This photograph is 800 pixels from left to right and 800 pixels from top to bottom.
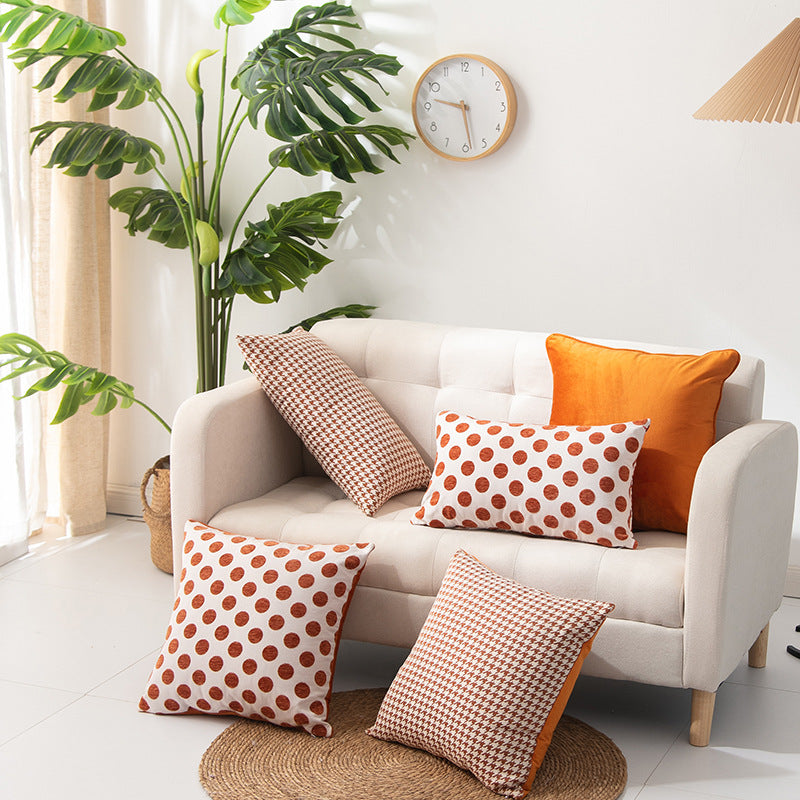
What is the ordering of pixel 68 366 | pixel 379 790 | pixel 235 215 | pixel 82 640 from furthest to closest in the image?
1. pixel 235 215
2. pixel 68 366
3. pixel 82 640
4. pixel 379 790

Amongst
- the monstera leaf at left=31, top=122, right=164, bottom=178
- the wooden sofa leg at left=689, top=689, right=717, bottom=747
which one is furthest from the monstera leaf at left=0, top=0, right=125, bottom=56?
the wooden sofa leg at left=689, top=689, right=717, bottom=747

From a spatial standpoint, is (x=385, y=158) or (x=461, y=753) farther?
(x=385, y=158)

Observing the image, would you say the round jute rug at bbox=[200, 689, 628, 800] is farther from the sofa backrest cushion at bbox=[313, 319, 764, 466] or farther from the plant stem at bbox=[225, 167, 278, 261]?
the plant stem at bbox=[225, 167, 278, 261]

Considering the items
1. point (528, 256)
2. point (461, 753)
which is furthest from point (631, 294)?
point (461, 753)

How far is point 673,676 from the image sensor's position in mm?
2311

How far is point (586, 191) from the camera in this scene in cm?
334

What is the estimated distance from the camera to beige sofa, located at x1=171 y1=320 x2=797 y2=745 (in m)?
2.28

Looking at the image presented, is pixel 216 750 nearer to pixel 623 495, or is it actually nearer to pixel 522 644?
pixel 522 644

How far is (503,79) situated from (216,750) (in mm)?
2111

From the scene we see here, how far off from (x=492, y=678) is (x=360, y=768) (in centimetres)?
34

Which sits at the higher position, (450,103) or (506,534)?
(450,103)

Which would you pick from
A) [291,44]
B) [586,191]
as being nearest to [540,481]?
[586,191]

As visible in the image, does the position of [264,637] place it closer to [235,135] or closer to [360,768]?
[360,768]

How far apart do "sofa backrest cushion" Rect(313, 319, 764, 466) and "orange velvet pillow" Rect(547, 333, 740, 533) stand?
8.3 inches
